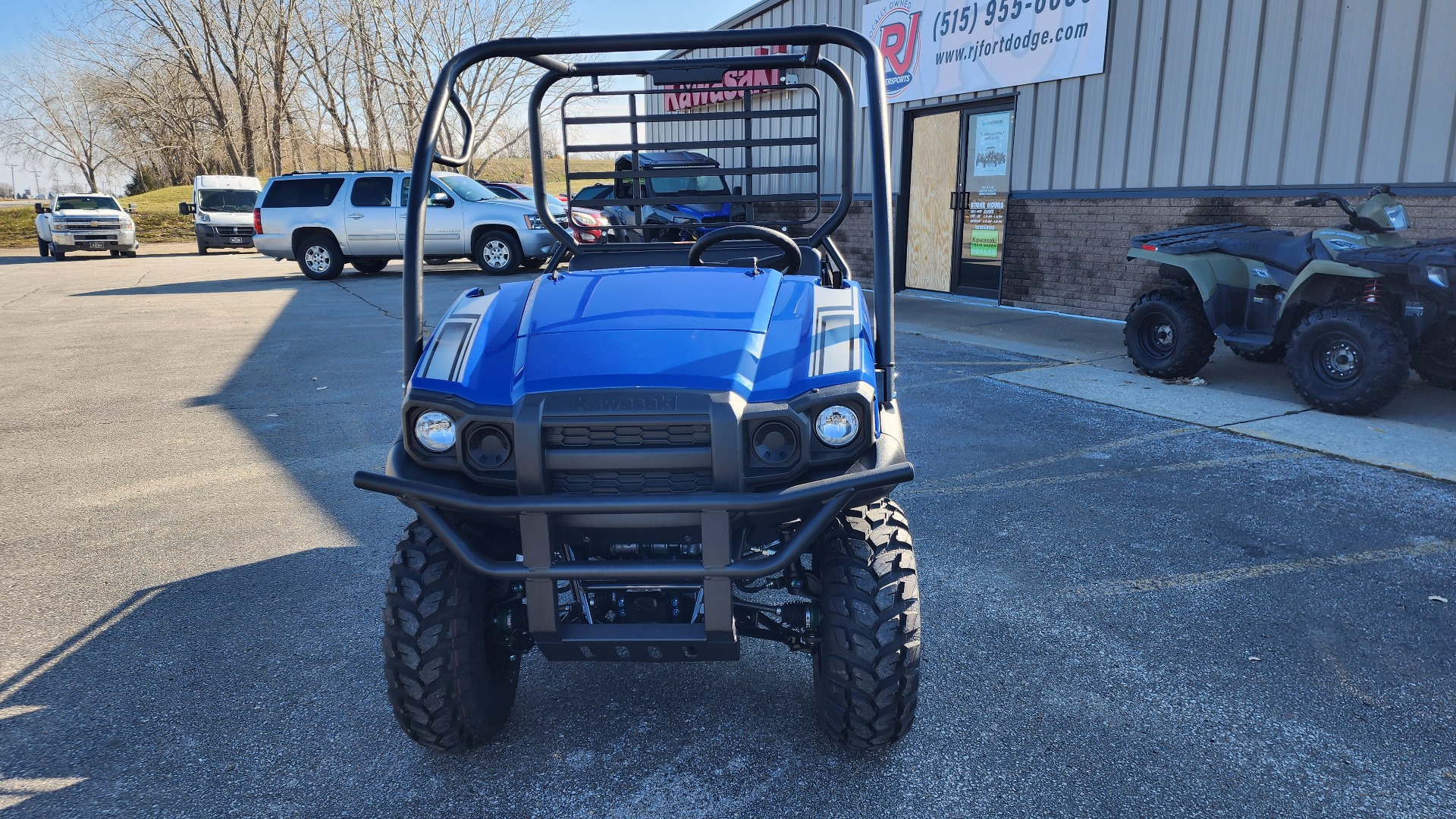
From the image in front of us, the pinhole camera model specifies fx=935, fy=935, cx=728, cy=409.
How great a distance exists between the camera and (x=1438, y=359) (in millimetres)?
6496

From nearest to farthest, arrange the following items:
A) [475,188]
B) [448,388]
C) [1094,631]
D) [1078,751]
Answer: [448,388] < [1078,751] < [1094,631] < [475,188]

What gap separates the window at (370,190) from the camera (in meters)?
16.5

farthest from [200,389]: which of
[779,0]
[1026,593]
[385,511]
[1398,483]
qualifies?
[779,0]

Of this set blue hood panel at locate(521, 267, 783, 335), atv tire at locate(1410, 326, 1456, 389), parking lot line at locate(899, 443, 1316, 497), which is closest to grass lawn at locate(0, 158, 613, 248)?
atv tire at locate(1410, 326, 1456, 389)

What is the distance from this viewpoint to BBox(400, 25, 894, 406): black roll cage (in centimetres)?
258

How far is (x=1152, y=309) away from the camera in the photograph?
7.22 metres

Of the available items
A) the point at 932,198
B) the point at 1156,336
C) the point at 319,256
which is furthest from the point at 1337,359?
the point at 319,256

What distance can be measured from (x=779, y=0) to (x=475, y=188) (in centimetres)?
613

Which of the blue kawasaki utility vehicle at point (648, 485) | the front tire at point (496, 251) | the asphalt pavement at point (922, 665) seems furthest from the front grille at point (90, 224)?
the blue kawasaki utility vehicle at point (648, 485)

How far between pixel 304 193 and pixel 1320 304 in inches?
616

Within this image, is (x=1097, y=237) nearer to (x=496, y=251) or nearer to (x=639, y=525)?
(x=639, y=525)

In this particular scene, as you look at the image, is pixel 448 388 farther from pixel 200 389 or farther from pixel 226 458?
pixel 200 389

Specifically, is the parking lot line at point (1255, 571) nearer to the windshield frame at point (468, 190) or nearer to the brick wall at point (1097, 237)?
the brick wall at point (1097, 237)

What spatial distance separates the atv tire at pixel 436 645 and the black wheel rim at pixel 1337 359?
576cm
